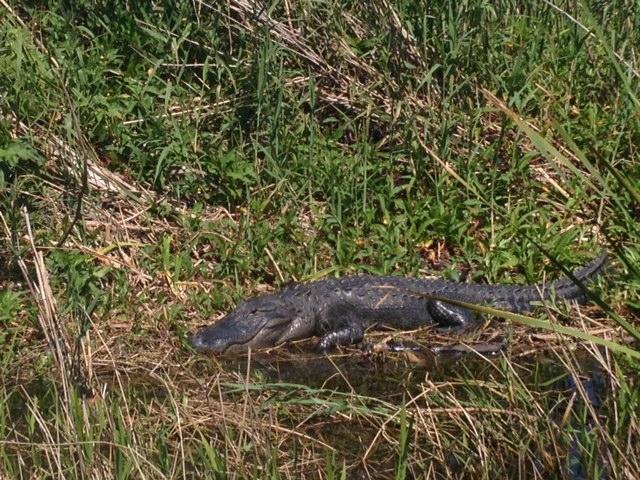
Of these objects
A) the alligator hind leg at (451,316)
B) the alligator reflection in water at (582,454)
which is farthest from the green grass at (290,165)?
the alligator reflection in water at (582,454)

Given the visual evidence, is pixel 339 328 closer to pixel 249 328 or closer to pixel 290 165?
pixel 249 328

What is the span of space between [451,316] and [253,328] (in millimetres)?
1041

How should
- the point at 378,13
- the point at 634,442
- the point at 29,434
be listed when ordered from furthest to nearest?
the point at 378,13
the point at 29,434
the point at 634,442

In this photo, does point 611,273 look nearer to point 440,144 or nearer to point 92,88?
point 440,144

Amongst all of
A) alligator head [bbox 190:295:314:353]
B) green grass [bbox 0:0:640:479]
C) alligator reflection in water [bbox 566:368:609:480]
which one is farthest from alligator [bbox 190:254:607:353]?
alligator reflection in water [bbox 566:368:609:480]

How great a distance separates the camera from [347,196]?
278 inches

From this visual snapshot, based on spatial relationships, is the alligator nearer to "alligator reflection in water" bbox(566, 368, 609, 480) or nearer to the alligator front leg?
the alligator front leg

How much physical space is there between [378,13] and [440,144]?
902 mm

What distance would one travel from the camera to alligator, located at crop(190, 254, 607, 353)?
6461 millimetres

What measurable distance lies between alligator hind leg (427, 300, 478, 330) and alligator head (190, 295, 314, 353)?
671 millimetres

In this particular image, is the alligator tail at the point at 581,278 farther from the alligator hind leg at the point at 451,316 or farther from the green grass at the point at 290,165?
the alligator hind leg at the point at 451,316

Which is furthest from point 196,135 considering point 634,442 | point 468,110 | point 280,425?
point 634,442

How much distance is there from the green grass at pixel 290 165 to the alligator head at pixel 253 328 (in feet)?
0.48

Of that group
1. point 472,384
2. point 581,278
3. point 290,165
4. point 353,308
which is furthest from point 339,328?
point 472,384
